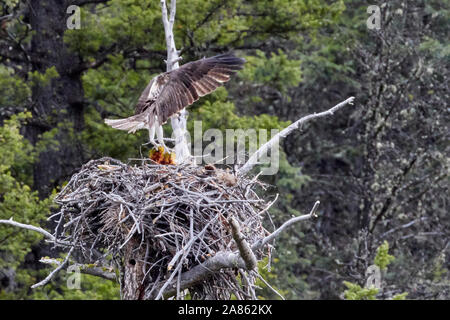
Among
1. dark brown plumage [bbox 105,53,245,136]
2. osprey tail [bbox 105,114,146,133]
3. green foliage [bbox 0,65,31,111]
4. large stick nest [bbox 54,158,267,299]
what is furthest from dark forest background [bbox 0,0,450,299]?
large stick nest [bbox 54,158,267,299]

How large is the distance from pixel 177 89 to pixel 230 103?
515 centimetres

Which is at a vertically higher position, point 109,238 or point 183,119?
point 183,119

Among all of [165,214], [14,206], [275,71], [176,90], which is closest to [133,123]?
[176,90]

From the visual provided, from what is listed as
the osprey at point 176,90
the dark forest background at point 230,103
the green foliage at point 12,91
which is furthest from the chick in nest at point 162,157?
the green foliage at point 12,91

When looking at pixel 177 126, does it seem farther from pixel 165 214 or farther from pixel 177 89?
pixel 165 214

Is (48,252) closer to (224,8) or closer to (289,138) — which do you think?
(224,8)

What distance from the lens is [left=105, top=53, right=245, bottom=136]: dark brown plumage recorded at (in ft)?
26.6

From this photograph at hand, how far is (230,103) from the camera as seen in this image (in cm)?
1331

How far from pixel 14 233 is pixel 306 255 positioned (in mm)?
7956

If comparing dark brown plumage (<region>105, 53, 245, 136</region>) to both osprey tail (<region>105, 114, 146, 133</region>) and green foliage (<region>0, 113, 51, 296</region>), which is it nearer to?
osprey tail (<region>105, 114, 146, 133</region>)

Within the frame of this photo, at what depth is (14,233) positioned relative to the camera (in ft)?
41.9

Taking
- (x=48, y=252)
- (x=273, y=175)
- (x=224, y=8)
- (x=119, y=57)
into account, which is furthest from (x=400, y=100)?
(x=48, y=252)

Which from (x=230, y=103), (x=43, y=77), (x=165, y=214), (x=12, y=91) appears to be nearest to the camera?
(x=165, y=214)

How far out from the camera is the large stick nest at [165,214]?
21.8 ft
